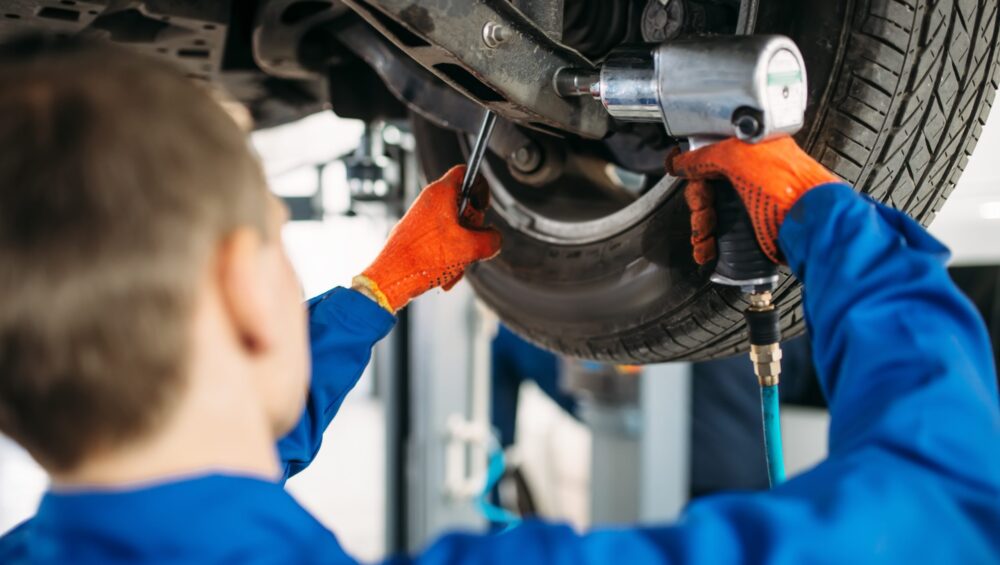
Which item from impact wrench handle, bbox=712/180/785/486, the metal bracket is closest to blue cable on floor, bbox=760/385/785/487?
impact wrench handle, bbox=712/180/785/486

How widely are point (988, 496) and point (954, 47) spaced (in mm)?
424

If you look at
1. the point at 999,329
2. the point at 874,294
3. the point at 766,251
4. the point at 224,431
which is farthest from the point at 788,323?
the point at 999,329

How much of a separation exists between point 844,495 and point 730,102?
0.30 metres

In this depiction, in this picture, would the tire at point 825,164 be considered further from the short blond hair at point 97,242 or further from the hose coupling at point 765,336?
the short blond hair at point 97,242

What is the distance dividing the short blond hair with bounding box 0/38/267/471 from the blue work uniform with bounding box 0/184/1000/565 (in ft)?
0.18

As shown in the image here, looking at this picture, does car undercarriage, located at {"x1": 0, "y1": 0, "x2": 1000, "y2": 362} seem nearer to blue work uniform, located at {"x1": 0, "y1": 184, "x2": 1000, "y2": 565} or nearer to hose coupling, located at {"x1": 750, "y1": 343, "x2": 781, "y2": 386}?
hose coupling, located at {"x1": 750, "y1": 343, "x2": 781, "y2": 386}

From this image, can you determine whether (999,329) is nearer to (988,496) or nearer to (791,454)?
(791,454)

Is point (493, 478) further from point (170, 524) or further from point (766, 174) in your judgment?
point (170, 524)

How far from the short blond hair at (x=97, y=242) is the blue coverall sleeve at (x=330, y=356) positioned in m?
0.35

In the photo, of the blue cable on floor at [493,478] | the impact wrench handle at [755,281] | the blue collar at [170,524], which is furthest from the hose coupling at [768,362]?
the blue cable on floor at [493,478]

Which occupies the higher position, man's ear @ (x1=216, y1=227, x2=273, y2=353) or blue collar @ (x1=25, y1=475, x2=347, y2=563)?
man's ear @ (x1=216, y1=227, x2=273, y2=353)

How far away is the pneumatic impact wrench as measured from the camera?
74 centimetres

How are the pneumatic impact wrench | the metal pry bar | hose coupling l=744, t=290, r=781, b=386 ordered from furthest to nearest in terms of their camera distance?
the metal pry bar < hose coupling l=744, t=290, r=781, b=386 < the pneumatic impact wrench

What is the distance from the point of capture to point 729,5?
0.93 meters
